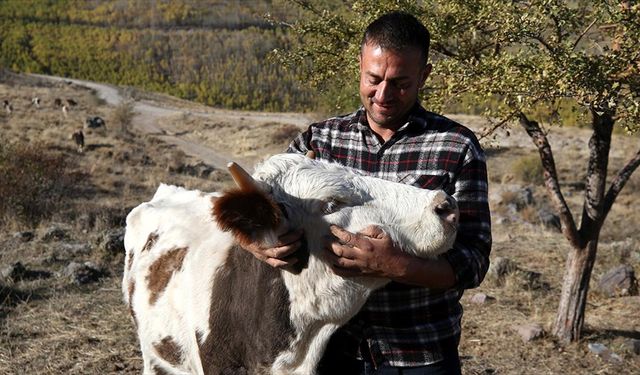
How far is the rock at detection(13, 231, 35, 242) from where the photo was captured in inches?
347

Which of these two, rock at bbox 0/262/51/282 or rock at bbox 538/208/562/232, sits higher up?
rock at bbox 0/262/51/282

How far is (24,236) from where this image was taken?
351 inches

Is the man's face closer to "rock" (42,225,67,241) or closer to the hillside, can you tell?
the hillside

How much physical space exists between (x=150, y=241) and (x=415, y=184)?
248 centimetres

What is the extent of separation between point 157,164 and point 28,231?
35.1 ft

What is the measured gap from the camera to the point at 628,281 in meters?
7.49

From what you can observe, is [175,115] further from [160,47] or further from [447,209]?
[447,209]

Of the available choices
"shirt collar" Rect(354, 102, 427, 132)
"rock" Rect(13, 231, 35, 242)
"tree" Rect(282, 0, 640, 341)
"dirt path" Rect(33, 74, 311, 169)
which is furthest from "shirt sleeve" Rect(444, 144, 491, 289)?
"dirt path" Rect(33, 74, 311, 169)

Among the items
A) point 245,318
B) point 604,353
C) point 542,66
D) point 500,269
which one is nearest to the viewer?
point 245,318

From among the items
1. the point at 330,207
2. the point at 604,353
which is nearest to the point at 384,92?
the point at 330,207

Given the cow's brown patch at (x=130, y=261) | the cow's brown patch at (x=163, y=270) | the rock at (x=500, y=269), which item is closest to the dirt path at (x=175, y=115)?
the rock at (x=500, y=269)

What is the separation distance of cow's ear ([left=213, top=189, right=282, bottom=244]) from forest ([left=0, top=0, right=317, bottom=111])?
46.0 m

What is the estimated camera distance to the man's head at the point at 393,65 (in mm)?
2283

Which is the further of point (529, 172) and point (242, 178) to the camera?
point (529, 172)
